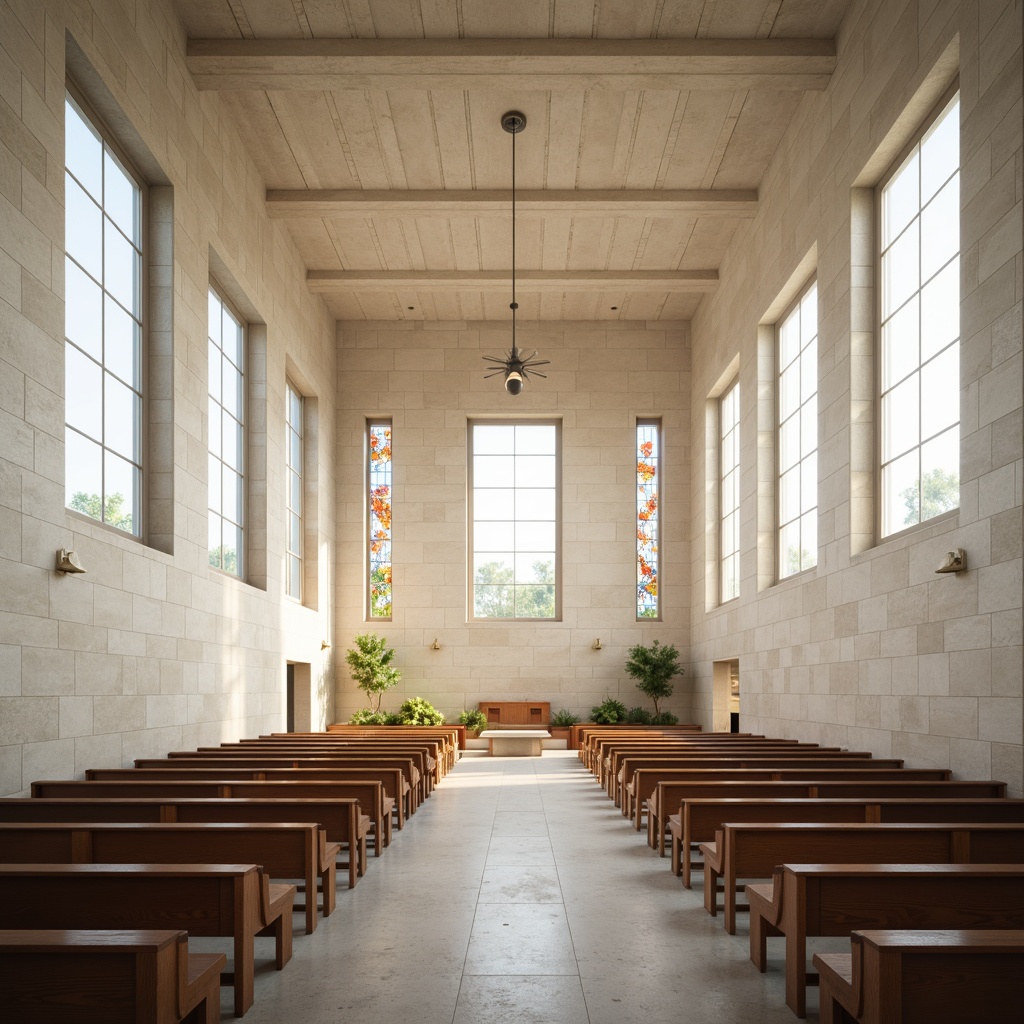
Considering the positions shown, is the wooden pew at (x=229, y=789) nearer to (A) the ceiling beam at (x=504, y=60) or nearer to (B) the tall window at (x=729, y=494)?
(A) the ceiling beam at (x=504, y=60)

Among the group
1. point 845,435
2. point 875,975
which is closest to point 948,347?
point 845,435

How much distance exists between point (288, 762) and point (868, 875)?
5027 mm

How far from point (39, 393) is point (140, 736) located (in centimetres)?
293

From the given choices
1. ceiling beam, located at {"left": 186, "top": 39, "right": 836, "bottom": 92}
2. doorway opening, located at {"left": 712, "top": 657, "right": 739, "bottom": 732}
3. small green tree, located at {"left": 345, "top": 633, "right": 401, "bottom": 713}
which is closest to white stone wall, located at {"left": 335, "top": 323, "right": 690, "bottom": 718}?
small green tree, located at {"left": 345, "top": 633, "right": 401, "bottom": 713}

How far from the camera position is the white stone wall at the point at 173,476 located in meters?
6.19

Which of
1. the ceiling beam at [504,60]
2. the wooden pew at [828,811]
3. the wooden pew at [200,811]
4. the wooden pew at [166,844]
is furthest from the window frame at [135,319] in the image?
the wooden pew at [828,811]

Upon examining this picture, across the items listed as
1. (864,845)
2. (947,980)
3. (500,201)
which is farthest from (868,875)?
(500,201)

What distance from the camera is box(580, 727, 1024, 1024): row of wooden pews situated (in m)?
2.48

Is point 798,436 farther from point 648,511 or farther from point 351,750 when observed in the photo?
point 648,511

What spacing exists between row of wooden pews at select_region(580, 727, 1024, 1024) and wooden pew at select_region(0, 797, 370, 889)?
5.61 feet

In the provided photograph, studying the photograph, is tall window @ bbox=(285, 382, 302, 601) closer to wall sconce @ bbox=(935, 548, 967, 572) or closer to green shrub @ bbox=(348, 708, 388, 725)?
green shrub @ bbox=(348, 708, 388, 725)

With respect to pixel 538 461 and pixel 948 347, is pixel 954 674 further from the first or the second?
pixel 538 461

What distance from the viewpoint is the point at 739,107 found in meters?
10.8

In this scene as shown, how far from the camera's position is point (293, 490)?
591 inches
